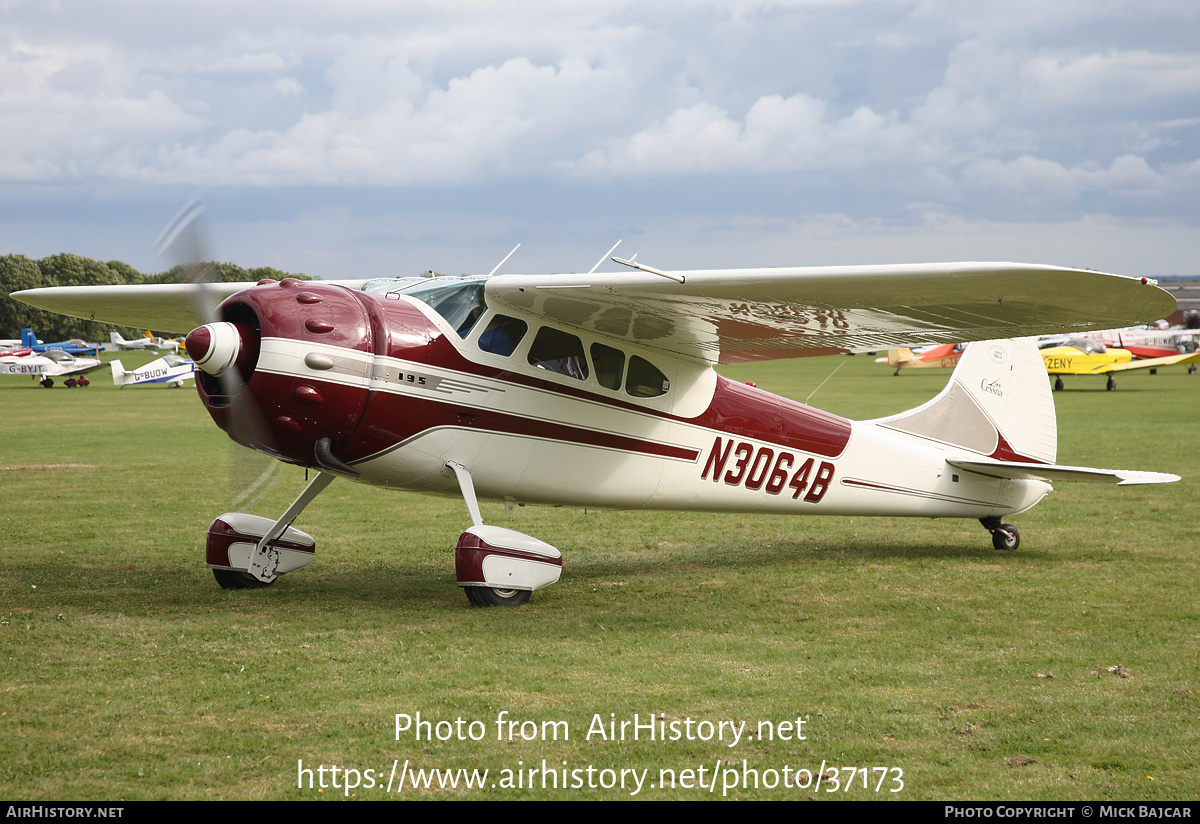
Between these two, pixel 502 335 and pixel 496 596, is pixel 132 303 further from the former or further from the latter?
pixel 496 596

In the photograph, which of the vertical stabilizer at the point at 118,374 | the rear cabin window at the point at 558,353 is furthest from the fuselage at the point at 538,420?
the vertical stabilizer at the point at 118,374

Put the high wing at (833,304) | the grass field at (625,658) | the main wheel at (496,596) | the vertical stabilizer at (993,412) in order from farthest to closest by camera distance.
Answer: the vertical stabilizer at (993,412), the main wheel at (496,596), the high wing at (833,304), the grass field at (625,658)

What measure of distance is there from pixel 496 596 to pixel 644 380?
2.23 meters

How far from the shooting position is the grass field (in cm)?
442

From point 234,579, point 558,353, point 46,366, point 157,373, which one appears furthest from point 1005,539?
point 46,366

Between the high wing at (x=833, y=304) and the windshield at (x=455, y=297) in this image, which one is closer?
the high wing at (x=833, y=304)

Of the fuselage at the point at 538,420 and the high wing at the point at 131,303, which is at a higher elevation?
the high wing at the point at 131,303

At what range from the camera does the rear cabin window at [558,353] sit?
25.8ft

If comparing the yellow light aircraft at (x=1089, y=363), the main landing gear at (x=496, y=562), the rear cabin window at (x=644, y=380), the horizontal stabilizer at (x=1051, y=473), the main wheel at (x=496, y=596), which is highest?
the rear cabin window at (x=644, y=380)

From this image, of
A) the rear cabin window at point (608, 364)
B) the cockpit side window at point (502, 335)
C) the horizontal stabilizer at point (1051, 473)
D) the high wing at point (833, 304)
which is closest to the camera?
the high wing at point (833, 304)

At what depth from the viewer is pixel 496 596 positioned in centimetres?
749

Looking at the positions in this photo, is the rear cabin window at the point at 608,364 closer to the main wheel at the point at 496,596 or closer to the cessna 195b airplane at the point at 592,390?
the cessna 195b airplane at the point at 592,390

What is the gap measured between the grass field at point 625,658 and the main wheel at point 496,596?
10 cm

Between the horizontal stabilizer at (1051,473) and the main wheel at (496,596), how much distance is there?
15.8ft
